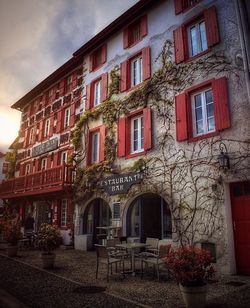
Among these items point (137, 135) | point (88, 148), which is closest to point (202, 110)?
point (137, 135)

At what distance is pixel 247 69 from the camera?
841cm

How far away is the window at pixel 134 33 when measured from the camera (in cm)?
1359

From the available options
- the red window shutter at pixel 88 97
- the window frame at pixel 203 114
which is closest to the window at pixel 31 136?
the red window shutter at pixel 88 97

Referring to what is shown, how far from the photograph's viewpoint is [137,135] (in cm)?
1257

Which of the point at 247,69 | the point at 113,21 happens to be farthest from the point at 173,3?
the point at 247,69

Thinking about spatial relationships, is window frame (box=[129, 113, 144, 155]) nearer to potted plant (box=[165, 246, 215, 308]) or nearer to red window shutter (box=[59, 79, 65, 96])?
potted plant (box=[165, 246, 215, 308])

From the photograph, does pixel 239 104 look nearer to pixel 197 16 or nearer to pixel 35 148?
pixel 197 16

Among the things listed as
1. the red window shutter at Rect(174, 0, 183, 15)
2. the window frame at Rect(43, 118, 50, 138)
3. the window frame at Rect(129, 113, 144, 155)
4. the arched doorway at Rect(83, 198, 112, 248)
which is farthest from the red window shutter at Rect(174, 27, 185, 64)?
the window frame at Rect(43, 118, 50, 138)

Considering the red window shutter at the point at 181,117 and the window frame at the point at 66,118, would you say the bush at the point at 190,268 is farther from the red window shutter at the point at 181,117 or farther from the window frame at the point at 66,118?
the window frame at the point at 66,118

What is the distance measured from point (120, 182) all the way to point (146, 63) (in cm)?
554

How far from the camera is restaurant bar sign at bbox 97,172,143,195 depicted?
462 inches

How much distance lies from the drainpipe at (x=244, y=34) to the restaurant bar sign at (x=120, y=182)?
18.2 feet

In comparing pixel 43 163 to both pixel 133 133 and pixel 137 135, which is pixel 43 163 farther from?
pixel 137 135

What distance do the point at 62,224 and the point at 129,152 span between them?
7.51m
